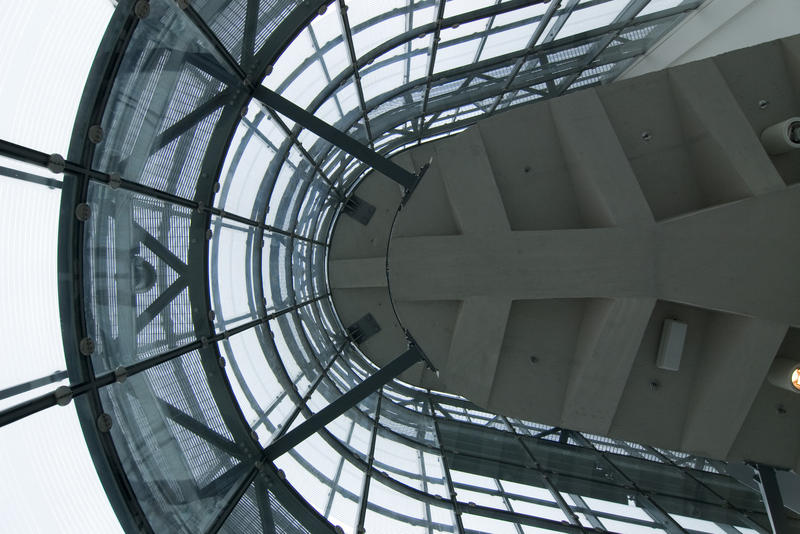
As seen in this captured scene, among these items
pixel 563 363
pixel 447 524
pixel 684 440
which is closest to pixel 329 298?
pixel 447 524

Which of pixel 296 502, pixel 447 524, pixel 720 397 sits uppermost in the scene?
pixel 720 397

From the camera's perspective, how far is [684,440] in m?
6.75

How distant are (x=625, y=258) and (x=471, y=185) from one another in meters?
2.26

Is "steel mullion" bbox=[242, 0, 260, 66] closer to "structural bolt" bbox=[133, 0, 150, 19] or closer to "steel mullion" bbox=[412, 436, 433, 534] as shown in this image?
"structural bolt" bbox=[133, 0, 150, 19]

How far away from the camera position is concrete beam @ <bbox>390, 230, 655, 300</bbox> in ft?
20.4

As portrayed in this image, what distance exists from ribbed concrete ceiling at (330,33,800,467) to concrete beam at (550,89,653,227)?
0.03 m

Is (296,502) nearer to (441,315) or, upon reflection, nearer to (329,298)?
(441,315)

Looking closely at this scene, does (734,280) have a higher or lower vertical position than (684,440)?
higher

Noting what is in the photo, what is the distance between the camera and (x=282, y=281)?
1138cm

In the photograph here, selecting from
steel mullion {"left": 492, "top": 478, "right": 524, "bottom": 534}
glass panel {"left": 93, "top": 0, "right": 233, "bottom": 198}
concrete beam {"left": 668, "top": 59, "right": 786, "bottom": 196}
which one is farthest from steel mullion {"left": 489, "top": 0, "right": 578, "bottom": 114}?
steel mullion {"left": 492, "top": 478, "right": 524, "bottom": 534}

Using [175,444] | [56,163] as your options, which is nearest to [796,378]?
[175,444]

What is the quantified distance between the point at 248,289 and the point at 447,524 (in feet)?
18.3

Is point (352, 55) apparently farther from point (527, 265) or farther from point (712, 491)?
point (712, 491)

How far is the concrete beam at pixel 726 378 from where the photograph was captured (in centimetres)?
616
